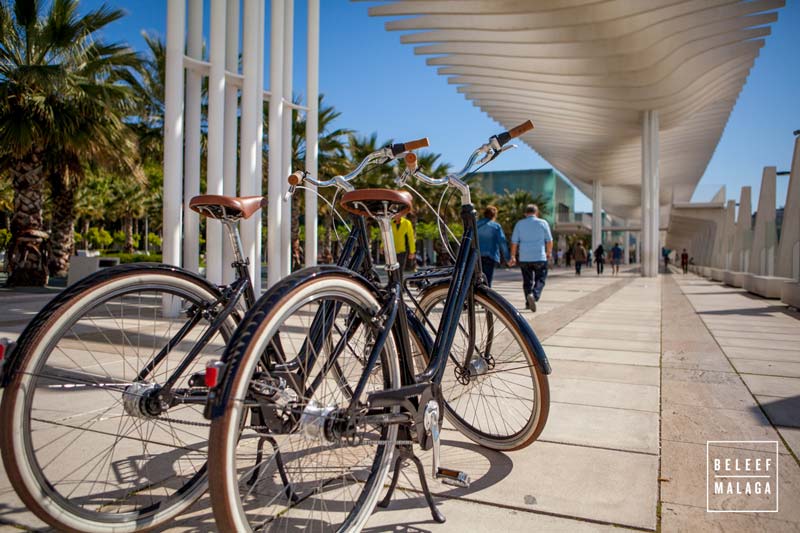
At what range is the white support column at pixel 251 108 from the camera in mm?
8773

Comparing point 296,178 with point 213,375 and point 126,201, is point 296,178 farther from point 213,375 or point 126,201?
point 126,201

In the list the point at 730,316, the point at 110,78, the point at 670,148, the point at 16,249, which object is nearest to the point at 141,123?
the point at 110,78

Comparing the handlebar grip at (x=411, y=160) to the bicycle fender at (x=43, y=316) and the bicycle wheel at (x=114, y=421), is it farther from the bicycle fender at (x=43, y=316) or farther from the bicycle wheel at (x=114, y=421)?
the bicycle fender at (x=43, y=316)

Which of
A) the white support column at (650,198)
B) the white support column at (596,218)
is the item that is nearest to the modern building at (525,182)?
the white support column at (596,218)

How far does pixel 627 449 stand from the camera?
290 cm

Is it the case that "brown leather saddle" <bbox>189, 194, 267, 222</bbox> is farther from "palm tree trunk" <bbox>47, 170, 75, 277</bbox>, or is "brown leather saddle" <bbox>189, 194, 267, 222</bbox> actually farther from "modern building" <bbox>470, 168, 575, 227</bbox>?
"modern building" <bbox>470, 168, 575, 227</bbox>

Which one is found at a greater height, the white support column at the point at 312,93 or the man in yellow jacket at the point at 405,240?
the white support column at the point at 312,93

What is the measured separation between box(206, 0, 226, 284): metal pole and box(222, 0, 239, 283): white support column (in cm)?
63

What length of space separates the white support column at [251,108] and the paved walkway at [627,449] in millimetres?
3388

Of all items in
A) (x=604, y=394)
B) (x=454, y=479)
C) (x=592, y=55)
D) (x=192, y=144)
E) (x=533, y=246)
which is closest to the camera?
(x=454, y=479)

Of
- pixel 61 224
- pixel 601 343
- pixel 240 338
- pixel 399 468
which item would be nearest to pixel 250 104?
pixel 601 343

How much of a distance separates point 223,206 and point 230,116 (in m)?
7.90

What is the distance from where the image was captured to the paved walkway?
84.7 inches

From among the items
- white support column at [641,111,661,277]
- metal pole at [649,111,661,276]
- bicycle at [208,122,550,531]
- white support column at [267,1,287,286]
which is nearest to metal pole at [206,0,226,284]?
white support column at [267,1,287,286]
